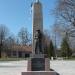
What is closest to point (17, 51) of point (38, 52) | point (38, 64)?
point (38, 52)

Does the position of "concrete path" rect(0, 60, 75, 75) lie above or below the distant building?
below

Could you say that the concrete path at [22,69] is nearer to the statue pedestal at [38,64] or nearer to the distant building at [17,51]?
the statue pedestal at [38,64]

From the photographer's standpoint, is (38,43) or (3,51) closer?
(38,43)

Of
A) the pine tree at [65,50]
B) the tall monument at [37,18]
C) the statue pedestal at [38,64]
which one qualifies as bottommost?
the statue pedestal at [38,64]

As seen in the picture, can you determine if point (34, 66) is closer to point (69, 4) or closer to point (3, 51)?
point (69, 4)

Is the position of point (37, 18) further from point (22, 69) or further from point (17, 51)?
point (17, 51)

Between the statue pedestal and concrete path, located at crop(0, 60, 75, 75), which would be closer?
the statue pedestal

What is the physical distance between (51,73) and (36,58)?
2152mm

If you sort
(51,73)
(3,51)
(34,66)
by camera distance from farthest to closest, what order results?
A: (3,51) < (34,66) < (51,73)

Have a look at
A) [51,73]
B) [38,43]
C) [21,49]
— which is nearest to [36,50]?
[38,43]

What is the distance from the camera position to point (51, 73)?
18.5 meters

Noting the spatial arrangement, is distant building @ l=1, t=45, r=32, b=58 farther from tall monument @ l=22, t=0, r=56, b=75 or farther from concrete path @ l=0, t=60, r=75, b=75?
tall monument @ l=22, t=0, r=56, b=75

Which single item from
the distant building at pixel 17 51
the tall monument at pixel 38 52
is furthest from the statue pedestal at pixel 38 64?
the distant building at pixel 17 51

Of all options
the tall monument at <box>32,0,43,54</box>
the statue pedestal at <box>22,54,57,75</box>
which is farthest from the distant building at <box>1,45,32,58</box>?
the statue pedestal at <box>22,54,57,75</box>
